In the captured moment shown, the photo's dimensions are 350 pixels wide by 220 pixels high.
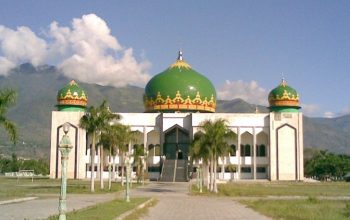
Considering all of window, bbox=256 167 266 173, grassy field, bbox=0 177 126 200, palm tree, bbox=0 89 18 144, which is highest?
palm tree, bbox=0 89 18 144

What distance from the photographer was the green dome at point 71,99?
272 feet

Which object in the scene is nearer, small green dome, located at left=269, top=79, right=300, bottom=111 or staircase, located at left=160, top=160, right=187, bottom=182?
staircase, located at left=160, top=160, right=187, bottom=182

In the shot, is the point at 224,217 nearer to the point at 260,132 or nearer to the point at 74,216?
the point at 74,216

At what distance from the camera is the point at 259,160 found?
81.6 meters

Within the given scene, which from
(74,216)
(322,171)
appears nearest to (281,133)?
(322,171)

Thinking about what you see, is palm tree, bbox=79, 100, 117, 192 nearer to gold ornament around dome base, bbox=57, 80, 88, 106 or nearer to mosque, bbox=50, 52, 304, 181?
mosque, bbox=50, 52, 304, 181

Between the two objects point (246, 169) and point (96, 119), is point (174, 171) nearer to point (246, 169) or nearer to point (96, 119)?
point (246, 169)

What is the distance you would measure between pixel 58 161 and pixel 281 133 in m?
32.1

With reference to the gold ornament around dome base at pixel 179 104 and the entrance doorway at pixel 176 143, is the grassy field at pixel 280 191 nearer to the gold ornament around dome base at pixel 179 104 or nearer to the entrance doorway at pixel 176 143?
the entrance doorway at pixel 176 143

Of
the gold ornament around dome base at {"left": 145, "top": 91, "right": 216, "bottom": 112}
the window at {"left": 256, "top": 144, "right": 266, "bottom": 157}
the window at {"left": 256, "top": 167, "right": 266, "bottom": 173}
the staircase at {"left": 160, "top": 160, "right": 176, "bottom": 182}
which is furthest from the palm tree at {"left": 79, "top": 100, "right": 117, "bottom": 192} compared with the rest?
the window at {"left": 256, "top": 144, "right": 266, "bottom": 157}

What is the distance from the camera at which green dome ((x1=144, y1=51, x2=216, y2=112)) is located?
85.7m

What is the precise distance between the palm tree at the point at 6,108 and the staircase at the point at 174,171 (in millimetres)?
46410

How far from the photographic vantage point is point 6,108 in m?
29.2

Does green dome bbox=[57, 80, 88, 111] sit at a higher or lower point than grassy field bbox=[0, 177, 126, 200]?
higher
